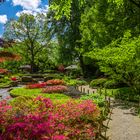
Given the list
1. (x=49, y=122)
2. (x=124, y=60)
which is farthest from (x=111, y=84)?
(x=49, y=122)

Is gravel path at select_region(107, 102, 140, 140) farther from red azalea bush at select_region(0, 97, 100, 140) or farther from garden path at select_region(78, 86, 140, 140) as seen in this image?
red azalea bush at select_region(0, 97, 100, 140)

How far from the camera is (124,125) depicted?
18.1m

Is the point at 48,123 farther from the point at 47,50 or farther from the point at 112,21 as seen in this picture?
the point at 47,50

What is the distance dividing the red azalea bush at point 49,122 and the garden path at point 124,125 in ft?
2.94

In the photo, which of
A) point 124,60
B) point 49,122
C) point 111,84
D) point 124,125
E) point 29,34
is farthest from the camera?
point 29,34

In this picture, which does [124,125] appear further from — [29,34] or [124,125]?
[29,34]

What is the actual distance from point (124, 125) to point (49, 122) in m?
6.59

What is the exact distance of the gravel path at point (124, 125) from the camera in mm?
15758

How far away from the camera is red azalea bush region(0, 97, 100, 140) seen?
11612 millimetres

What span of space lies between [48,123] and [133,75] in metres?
17.6

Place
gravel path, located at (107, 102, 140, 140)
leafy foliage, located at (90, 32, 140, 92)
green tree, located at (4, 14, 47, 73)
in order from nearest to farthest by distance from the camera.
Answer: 1. gravel path, located at (107, 102, 140, 140)
2. leafy foliage, located at (90, 32, 140, 92)
3. green tree, located at (4, 14, 47, 73)

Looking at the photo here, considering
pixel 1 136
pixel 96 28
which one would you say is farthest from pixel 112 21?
pixel 1 136

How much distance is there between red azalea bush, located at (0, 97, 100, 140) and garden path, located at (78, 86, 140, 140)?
90 cm

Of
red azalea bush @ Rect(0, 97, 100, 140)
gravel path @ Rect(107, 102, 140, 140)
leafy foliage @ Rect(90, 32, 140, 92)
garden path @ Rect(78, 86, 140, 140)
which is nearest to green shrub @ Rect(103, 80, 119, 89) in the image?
leafy foliage @ Rect(90, 32, 140, 92)
